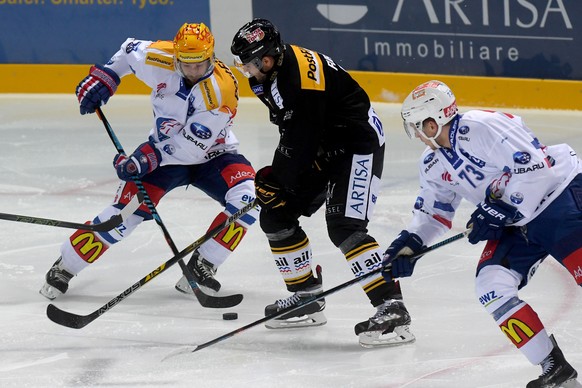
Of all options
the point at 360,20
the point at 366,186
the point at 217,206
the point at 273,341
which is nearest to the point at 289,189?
the point at 366,186

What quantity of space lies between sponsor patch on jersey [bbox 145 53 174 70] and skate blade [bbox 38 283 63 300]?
976mm

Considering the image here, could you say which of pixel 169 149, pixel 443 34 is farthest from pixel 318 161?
pixel 443 34

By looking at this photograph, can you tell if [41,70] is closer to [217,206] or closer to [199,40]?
[217,206]

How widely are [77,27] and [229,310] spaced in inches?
178

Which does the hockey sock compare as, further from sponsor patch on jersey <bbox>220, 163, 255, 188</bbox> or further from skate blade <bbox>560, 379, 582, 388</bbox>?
skate blade <bbox>560, 379, 582, 388</bbox>

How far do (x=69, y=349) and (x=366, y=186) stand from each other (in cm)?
119

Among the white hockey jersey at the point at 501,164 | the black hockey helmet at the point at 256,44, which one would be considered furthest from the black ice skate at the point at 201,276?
the white hockey jersey at the point at 501,164

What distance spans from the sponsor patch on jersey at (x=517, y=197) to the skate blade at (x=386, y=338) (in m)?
0.83

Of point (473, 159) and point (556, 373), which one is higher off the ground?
point (473, 159)

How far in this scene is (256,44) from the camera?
3938 mm

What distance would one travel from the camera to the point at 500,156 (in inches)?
136

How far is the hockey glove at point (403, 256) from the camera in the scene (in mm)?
3719

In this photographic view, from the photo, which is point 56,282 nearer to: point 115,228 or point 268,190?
point 115,228

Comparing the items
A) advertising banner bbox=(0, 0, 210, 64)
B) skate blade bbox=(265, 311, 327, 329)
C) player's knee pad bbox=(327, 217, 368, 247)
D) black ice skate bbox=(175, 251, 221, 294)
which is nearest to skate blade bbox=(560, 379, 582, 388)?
player's knee pad bbox=(327, 217, 368, 247)
